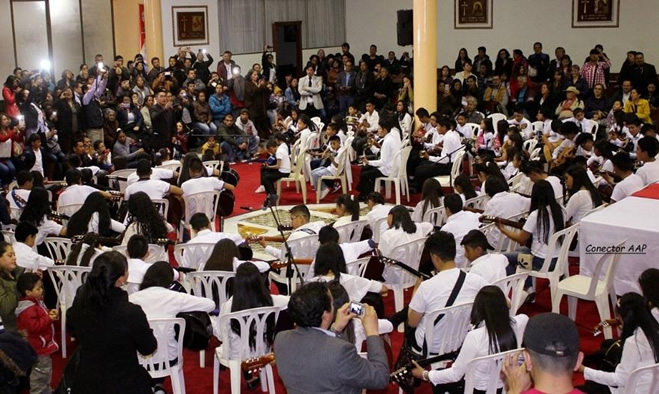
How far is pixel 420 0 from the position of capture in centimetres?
1260

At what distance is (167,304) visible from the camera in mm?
5184

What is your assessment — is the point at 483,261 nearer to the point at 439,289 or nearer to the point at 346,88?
the point at 439,289

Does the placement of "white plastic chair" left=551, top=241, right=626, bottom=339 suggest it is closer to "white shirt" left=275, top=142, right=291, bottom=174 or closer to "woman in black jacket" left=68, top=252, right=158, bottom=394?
"woman in black jacket" left=68, top=252, right=158, bottom=394

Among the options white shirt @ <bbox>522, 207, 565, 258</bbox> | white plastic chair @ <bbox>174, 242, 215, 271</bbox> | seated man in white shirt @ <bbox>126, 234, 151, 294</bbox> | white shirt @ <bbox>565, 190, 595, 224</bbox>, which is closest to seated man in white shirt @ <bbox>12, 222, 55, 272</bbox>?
seated man in white shirt @ <bbox>126, 234, 151, 294</bbox>

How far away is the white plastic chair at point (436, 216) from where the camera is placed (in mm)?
7777

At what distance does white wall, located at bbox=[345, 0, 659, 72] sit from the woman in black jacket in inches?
535

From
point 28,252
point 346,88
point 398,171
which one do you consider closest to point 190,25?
point 346,88

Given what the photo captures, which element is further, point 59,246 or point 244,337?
point 59,246

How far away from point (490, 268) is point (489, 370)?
4.14 feet

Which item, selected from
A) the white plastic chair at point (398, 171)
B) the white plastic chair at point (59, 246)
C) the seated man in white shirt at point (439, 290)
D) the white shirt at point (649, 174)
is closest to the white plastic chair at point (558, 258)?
the seated man in white shirt at point (439, 290)

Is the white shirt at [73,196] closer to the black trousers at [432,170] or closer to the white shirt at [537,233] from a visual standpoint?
the white shirt at [537,233]

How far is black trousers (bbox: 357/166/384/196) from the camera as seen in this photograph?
1093 centimetres

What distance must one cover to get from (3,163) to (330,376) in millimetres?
9140

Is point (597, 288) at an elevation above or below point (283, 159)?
below
